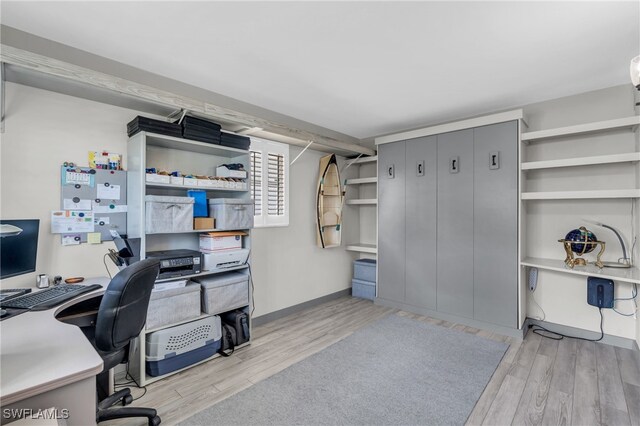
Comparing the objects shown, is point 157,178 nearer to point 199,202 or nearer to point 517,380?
point 199,202

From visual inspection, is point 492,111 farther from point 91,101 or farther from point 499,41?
point 91,101

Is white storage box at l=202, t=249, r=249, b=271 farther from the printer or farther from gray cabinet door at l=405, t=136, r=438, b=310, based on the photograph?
gray cabinet door at l=405, t=136, r=438, b=310

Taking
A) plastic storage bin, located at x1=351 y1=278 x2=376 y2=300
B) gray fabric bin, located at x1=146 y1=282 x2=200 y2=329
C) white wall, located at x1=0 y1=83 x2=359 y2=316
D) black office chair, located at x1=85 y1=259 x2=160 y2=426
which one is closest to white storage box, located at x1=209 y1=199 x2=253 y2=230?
gray fabric bin, located at x1=146 y1=282 x2=200 y2=329

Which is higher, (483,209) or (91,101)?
(91,101)

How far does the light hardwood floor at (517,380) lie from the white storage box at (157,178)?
1575 mm

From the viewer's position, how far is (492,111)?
3.41 m

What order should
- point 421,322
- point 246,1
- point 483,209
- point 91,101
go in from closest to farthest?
point 246,1 → point 91,101 → point 483,209 → point 421,322

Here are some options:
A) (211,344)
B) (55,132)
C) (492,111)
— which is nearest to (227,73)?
(55,132)

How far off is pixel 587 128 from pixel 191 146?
3622mm

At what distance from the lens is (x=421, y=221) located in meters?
3.79

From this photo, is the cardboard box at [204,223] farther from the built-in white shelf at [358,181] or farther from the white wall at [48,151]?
the built-in white shelf at [358,181]

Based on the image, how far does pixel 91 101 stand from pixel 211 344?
2.21 m

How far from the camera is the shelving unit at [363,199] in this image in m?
4.35

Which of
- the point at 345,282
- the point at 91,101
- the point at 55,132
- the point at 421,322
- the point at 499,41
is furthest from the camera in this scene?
the point at 345,282
